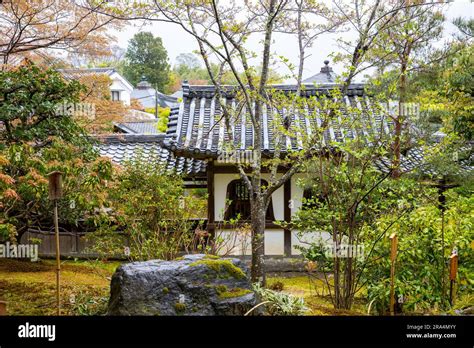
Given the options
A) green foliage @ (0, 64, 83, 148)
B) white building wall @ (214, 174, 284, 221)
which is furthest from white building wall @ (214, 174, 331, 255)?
green foliage @ (0, 64, 83, 148)

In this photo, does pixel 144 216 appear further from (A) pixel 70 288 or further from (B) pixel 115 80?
(B) pixel 115 80

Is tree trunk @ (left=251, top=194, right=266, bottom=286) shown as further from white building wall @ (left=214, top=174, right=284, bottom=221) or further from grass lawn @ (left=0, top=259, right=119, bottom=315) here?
white building wall @ (left=214, top=174, right=284, bottom=221)

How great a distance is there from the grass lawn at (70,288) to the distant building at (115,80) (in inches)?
78.5

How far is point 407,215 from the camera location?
4422 millimetres

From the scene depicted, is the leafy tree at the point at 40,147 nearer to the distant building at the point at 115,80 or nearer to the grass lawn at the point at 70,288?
the grass lawn at the point at 70,288

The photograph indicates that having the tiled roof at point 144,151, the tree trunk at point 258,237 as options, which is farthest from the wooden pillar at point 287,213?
the tree trunk at point 258,237

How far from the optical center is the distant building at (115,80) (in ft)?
19.6

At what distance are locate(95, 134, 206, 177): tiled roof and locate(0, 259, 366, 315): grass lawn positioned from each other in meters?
1.59

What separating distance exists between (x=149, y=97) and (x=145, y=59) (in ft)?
2.99

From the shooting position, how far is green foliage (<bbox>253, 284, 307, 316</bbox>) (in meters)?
3.94

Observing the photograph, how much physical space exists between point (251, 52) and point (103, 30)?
5.61ft
